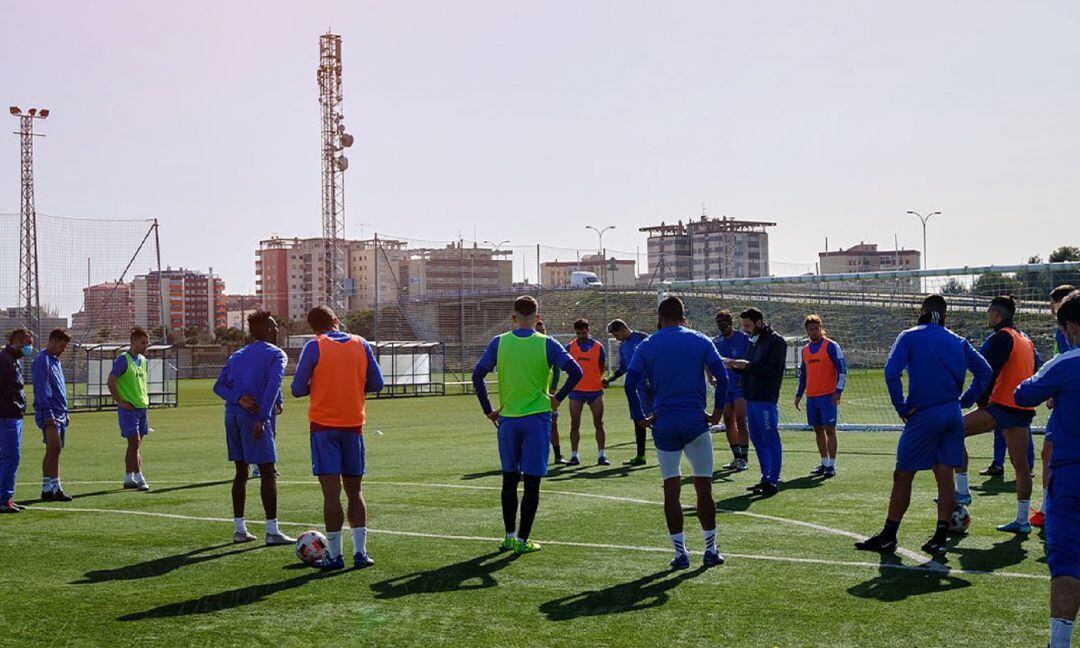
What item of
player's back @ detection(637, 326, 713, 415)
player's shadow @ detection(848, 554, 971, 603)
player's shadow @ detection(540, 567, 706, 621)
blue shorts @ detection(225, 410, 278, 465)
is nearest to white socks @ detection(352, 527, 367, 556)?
blue shorts @ detection(225, 410, 278, 465)

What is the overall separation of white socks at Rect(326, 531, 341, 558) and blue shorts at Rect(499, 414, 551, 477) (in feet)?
5.34

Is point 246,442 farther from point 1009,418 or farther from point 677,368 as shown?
point 1009,418

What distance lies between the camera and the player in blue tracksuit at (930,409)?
9.68 metres

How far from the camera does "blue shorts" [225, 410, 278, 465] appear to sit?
433 inches

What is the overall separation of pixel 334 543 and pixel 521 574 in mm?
1699

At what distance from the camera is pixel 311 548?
977 centimetres

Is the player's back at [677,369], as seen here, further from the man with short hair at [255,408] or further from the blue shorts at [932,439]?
the man with short hair at [255,408]

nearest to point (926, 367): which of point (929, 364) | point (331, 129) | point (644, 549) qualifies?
point (929, 364)

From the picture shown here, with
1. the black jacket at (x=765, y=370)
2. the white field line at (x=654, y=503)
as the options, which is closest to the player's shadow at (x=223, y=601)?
the white field line at (x=654, y=503)

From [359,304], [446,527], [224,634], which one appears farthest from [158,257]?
[224,634]

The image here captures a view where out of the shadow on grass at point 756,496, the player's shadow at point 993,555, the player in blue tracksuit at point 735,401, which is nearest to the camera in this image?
the player's shadow at point 993,555

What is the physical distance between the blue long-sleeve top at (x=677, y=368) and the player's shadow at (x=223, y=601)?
3.15 m

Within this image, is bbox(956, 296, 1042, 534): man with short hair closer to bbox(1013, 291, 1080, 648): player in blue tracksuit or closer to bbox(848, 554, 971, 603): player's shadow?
bbox(848, 554, 971, 603): player's shadow

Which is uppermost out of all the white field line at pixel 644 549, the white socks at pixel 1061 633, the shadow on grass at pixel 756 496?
the white socks at pixel 1061 633
